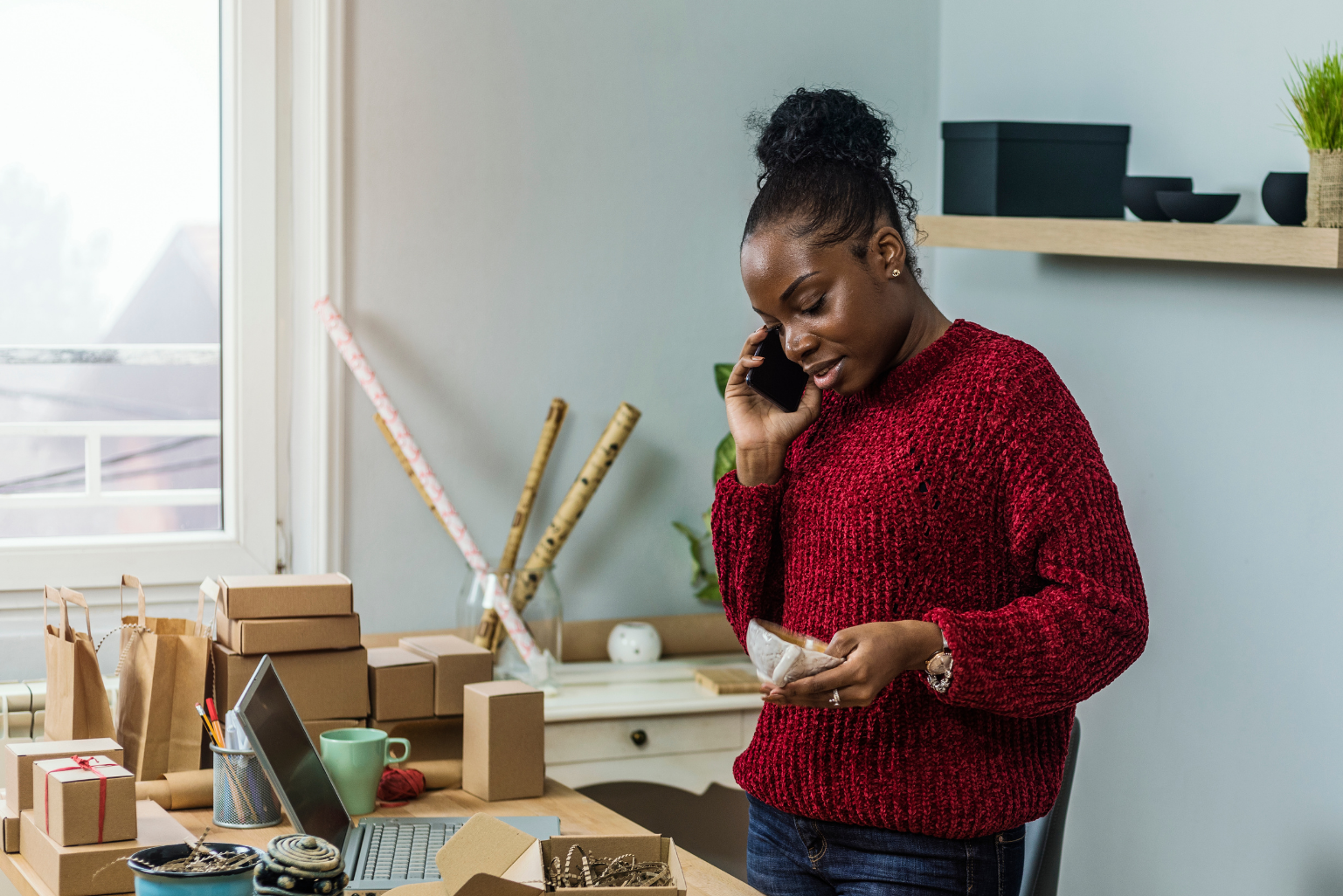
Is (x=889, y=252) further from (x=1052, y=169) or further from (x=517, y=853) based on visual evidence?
(x=1052, y=169)

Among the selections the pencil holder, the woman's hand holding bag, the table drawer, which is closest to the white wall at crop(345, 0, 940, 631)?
the table drawer

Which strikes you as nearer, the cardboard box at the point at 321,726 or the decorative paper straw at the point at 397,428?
the cardboard box at the point at 321,726

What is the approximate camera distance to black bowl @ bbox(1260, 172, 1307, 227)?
1774 mm

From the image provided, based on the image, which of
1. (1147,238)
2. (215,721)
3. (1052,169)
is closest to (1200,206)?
(1147,238)

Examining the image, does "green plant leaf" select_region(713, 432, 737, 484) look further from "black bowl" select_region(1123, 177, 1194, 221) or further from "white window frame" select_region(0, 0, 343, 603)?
"black bowl" select_region(1123, 177, 1194, 221)

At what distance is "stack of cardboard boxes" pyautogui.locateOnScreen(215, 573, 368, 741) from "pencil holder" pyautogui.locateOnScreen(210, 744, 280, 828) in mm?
138

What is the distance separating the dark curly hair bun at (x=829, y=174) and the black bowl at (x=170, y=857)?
0.75 meters

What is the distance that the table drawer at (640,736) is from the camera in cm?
231

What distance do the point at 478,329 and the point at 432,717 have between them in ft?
3.14

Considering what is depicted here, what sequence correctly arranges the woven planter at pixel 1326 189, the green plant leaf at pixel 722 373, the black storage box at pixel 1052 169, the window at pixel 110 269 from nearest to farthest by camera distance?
the woven planter at pixel 1326 189, the black storage box at pixel 1052 169, the window at pixel 110 269, the green plant leaf at pixel 722 373

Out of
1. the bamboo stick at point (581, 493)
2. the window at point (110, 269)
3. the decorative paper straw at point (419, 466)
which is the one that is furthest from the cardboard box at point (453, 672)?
the window at point (110, 269)

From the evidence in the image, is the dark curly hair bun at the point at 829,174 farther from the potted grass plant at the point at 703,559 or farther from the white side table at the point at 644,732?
the potted grass plant at the point at 703,559

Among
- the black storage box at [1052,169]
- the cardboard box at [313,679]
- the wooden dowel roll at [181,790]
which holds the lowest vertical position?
the wooden dowel roll at [181,790]

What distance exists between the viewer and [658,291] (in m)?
2.73
